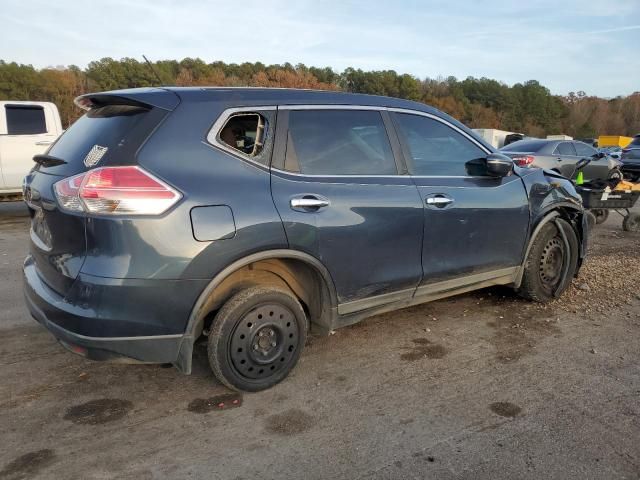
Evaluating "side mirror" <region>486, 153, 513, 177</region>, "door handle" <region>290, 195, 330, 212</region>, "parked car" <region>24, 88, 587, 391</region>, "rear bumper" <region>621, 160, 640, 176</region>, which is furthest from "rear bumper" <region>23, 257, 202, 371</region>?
"rear bumper" <region>621, 160, 640, 176</region>

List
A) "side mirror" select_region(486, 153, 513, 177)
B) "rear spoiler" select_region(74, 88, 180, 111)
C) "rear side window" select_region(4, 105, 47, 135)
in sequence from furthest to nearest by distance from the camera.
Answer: "rear side window" select_region(4, 105, 47, 135) < "side mirror" select_region(486, 153, 513, 177) < "rear spoiler" select_region(74, 88, 180, 111)

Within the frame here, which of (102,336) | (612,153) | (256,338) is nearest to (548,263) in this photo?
(256,338)

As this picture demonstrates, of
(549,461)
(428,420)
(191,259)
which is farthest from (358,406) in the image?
(191,259)

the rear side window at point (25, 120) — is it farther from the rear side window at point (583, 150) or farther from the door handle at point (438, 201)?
the rear side window at point (583, 150)

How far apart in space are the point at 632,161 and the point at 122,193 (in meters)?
16.4

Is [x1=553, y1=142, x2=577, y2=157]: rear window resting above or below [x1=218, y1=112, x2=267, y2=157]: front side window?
below

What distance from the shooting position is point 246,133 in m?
3.03

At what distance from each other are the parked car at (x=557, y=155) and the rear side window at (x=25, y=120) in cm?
994

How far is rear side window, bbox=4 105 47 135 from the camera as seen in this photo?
9.39 metres

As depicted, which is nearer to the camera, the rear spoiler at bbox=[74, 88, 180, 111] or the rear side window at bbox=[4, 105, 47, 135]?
the rear spoiler at bbox=[74, 88, 180, 111]

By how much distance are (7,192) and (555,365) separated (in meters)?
9.59

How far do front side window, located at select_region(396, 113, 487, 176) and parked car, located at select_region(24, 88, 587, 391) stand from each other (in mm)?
16

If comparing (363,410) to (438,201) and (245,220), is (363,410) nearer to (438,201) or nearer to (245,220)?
(245,220)

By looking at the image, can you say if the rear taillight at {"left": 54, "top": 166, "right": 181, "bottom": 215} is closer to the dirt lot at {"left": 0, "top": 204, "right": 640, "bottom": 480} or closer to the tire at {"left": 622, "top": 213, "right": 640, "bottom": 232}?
the dirt lot at {"left": 0, "top": 204, "right": 640, "bottom": 480}
